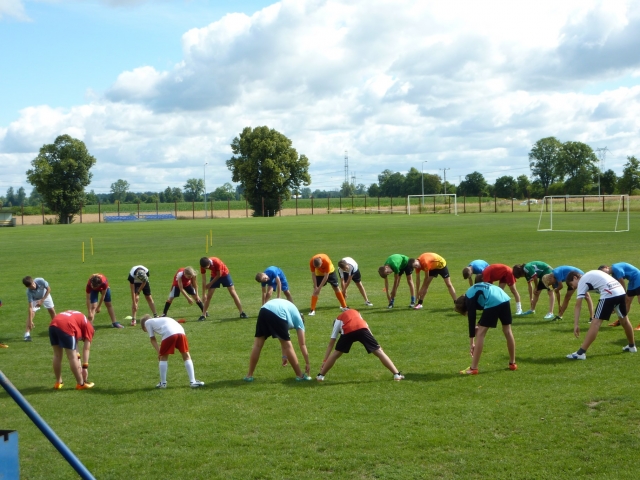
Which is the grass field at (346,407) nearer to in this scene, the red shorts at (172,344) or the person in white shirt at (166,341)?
the person in white shirt at (166,341)

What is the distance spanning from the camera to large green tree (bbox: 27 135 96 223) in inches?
3612

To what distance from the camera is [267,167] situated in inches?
4067

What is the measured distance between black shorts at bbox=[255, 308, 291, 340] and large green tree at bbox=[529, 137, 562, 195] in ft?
517

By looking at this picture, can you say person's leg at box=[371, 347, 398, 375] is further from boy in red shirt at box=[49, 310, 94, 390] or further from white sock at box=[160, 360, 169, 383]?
boy in red shirt at box=[49, 310, 94, 390]

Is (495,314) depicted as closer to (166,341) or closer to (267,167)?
(166,341)

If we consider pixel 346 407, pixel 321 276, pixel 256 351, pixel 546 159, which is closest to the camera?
pixel 346 407

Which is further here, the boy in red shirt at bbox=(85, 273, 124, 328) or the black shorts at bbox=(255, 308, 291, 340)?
the boy in red shirt at bbox=(85, 273, 124, 328)

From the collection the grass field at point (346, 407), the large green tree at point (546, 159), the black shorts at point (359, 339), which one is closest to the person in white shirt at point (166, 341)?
the grass field at point (346, 407)

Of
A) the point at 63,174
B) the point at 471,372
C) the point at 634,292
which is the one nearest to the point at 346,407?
the point at 471,372

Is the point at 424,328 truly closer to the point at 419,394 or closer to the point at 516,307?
the point at 516,307

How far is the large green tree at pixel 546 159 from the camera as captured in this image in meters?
160

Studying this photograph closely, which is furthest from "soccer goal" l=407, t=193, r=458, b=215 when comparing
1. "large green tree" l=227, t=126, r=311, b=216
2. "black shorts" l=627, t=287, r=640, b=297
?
"black shorts" l=627, t=287, r=640, b=297

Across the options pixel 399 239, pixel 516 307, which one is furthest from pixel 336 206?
pixel 516 307

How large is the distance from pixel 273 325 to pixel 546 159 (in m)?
162
